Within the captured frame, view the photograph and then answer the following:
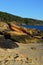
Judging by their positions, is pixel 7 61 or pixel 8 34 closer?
pixel 7 61

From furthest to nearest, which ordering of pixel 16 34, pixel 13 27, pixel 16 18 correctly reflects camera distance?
pixel 16 18 < pixel 13 27 < pixel 16 34

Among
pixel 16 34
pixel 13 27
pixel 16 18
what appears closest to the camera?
pixel 16 34

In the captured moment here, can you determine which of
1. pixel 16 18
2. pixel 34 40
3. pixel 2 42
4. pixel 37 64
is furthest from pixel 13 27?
pixel 16 18

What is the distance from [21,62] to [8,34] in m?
11.9

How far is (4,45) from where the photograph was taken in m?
17.6

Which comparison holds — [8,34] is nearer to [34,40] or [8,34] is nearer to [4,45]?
[34,40]

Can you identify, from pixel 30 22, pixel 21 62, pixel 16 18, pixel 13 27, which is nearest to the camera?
pixel 21 62

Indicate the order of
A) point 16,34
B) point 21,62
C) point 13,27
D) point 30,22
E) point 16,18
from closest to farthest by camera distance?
1. point 21,62
2. point 16,34
3. point 13,27
4. point 16,18
5. point 30,22

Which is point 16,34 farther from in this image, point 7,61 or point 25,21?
point 25,21

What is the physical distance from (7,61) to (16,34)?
1145cm

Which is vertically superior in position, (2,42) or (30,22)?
(2,42)

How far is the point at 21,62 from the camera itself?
36.9 ft

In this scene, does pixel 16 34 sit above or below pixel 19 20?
above

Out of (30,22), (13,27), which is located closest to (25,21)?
(30,22)
